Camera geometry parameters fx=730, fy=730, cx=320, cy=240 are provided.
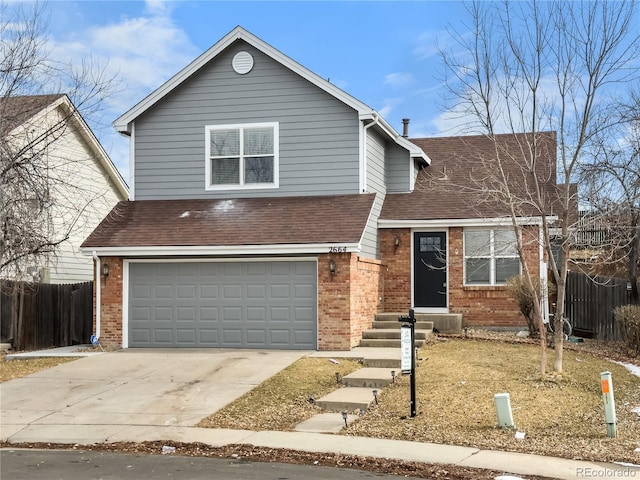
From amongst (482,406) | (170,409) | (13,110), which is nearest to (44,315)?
(13,110)

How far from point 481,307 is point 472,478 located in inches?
464

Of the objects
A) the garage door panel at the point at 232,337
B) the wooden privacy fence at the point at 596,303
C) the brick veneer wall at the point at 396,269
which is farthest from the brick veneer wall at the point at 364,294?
the wooden privacy fence at the point at 596,303

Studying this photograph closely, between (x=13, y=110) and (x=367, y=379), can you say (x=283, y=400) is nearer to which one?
(x=367, y=379)

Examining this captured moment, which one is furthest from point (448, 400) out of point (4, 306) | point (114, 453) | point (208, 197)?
point (4, 306)

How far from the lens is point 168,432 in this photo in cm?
1035

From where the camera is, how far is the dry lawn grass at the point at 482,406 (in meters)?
9.36

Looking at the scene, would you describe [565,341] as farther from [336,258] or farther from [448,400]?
[448,400]

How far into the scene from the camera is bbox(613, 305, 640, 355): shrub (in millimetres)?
15961

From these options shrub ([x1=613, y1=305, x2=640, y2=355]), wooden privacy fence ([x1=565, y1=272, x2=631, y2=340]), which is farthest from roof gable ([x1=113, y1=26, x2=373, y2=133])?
wooden privacy fence ([x1=565, y1=272, x2=631, y2=340])

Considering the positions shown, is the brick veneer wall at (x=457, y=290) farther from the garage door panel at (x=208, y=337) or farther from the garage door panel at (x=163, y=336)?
the garage door panel at (x=163, y=336)

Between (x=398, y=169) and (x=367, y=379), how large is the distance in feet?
30.0

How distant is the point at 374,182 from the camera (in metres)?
19.2

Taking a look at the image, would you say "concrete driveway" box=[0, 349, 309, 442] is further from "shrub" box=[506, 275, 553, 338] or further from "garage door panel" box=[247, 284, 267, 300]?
"shrub" box=[506, 275, 553, 338]

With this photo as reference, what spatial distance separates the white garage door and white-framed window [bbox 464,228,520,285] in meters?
4.86
